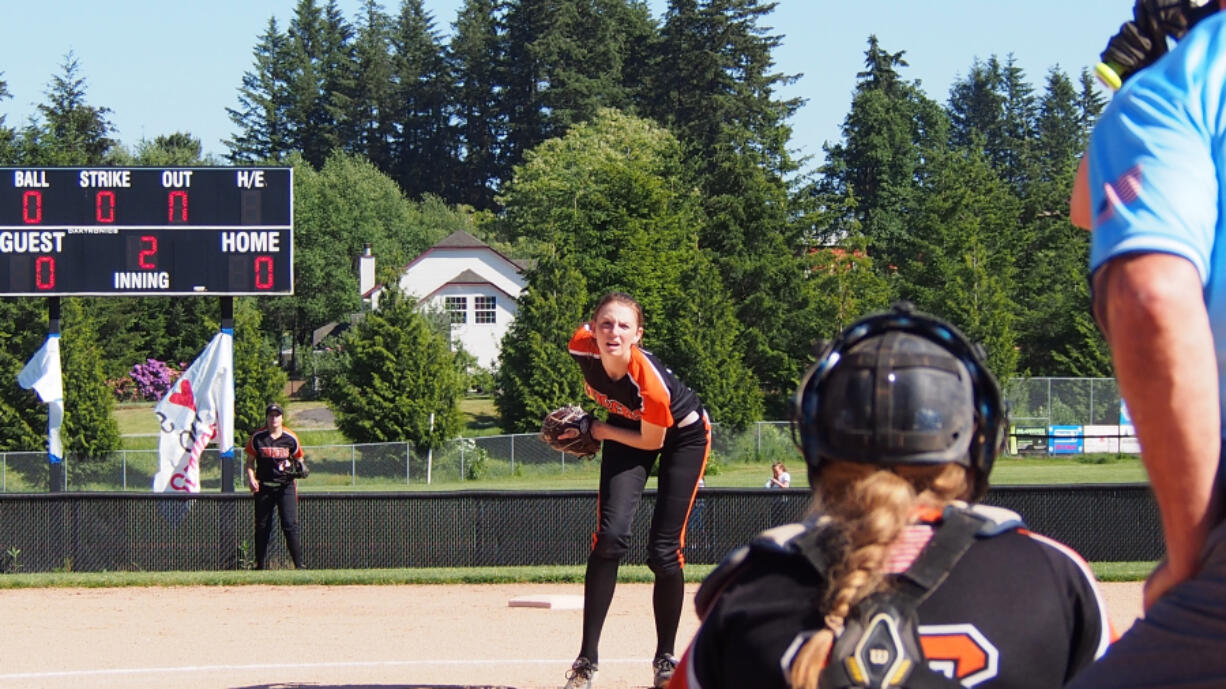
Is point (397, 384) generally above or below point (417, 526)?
above

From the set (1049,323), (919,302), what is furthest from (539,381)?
(1049,323)

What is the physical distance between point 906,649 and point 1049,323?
61575mm

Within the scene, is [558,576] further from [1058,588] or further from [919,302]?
[919,302]

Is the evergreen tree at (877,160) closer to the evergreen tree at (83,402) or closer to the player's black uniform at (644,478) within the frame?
the evergreen tree at (83,402)

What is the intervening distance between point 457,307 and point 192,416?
61875mm

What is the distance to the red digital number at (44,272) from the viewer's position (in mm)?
18312

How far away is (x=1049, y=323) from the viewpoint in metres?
60.9

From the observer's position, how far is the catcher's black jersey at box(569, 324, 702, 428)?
6.88m

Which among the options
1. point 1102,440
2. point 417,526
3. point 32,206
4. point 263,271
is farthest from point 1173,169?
point 1102,440

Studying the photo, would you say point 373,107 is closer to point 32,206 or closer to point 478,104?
point 478,104

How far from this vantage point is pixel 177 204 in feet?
60.3

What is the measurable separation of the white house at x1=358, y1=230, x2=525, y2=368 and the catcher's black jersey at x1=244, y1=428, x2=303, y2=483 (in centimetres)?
6045

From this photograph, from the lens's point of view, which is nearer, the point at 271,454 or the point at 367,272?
the point at 271,454

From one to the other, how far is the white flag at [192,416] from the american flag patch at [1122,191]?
18.1 metres
